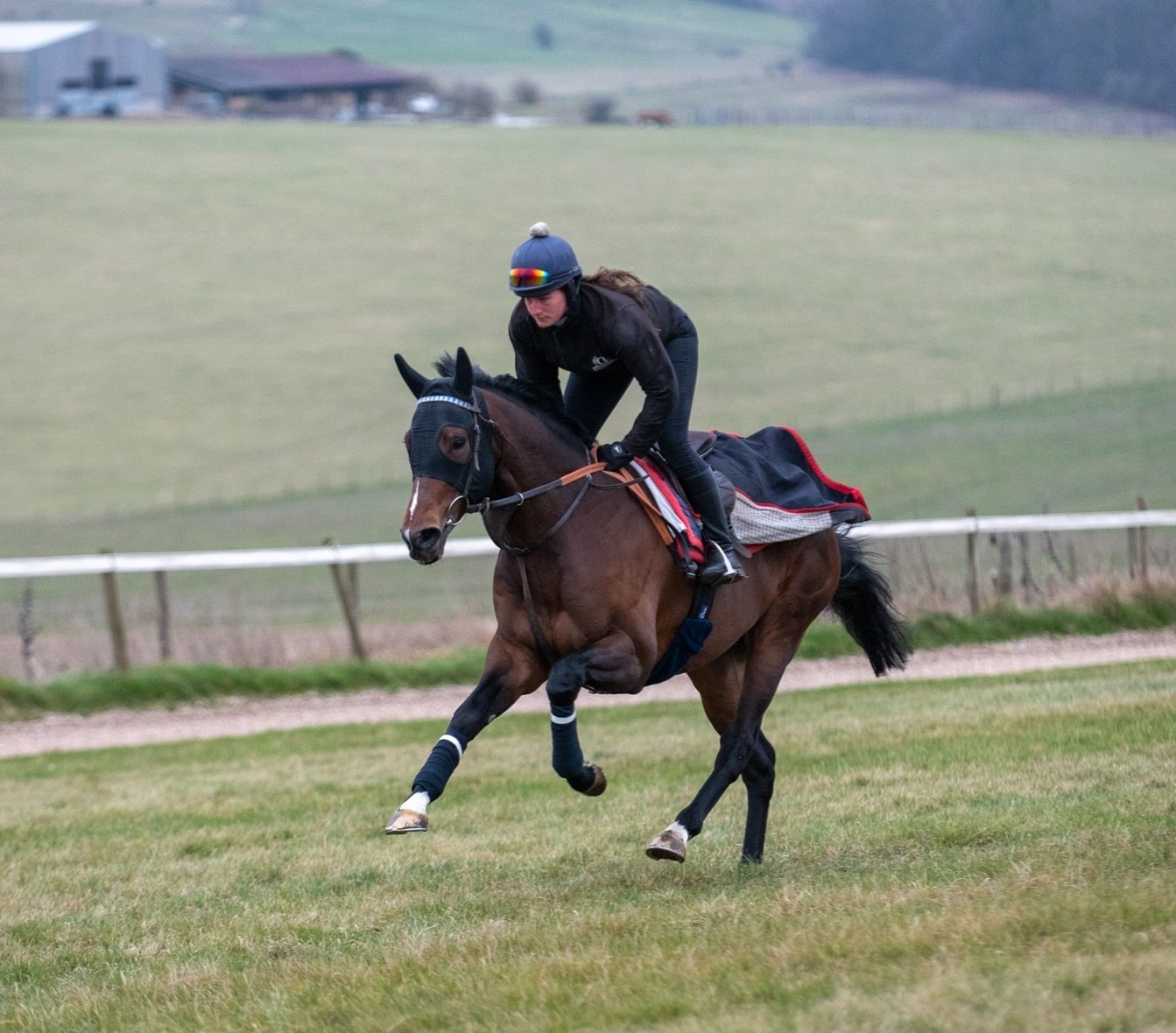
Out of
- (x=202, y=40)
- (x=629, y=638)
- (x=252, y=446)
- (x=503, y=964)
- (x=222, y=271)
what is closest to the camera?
(x=503, y=964)

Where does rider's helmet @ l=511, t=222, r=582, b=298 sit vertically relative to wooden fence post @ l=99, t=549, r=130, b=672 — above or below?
above

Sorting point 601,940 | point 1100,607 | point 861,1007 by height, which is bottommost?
point 1100,607

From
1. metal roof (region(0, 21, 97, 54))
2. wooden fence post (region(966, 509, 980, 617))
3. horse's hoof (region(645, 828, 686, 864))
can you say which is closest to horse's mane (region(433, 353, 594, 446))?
horse's hoof (region(645, 828, 686, 864))

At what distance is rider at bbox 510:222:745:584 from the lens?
6430mm

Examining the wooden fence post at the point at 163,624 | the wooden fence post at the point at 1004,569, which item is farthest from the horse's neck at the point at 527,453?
the wooden fence post at the point at 1004,569

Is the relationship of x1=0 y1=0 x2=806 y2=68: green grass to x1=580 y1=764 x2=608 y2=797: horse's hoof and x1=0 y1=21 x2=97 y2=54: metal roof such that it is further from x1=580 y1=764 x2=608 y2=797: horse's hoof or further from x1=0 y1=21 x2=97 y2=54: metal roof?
x1=580 y1=764 x2=608 y2=797: horse's hoof

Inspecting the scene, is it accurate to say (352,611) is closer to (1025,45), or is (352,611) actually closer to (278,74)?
(1025,45)

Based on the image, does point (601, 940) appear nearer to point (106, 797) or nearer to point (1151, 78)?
point (106, 797)

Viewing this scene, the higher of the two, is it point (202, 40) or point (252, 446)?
point (202, 40)

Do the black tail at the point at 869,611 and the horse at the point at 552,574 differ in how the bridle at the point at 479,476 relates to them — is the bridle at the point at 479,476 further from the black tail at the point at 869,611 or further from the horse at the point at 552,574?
the black tail at the point at 869,611

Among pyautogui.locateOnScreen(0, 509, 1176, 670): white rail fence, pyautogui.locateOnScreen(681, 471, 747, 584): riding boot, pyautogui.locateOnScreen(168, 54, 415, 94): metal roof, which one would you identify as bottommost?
pyautogui.locateOnScreen(0, 509, 1176, 670): white rail fence

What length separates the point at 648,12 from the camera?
14775 centimetres

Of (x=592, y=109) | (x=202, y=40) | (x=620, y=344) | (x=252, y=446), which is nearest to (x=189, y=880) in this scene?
(x=620, y=344)

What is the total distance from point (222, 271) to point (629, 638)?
2008 inches
